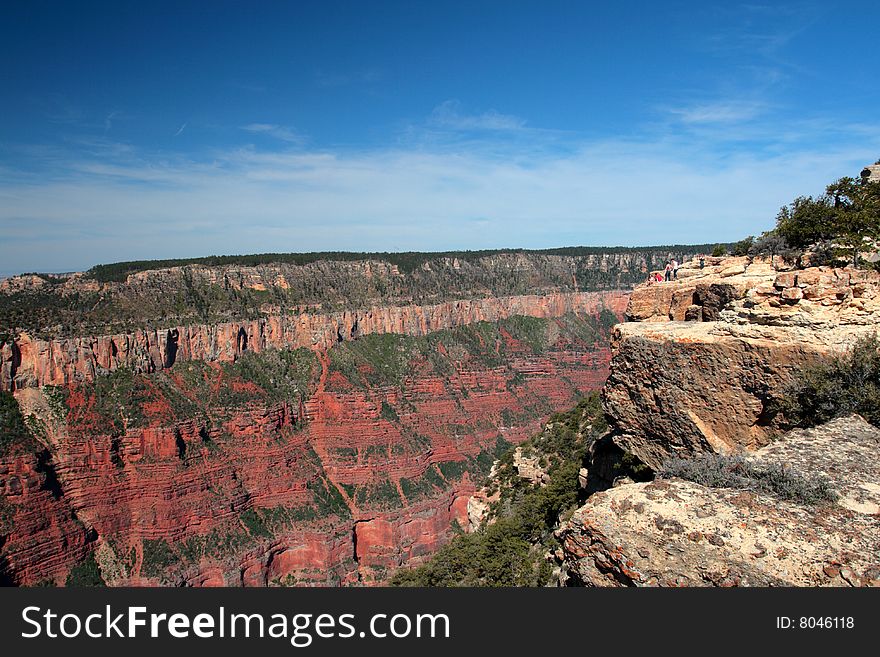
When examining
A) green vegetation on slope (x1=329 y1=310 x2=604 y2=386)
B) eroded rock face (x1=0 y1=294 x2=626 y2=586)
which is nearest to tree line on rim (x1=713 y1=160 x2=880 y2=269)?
eroded rock face (x1=0 y1=294 x2=626 y2=586)

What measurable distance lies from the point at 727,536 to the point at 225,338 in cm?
7127

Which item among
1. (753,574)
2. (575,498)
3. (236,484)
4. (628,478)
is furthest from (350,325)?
(753,574)

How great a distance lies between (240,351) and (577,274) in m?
76.8

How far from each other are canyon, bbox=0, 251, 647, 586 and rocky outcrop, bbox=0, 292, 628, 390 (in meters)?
0.20

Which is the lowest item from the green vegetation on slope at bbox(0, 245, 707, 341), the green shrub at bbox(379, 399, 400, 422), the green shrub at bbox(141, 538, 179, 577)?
the green shrub at bbox(141, 538, 179, 577)

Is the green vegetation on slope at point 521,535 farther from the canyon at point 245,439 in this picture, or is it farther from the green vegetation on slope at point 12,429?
the green vegetation on slope at point 12,429

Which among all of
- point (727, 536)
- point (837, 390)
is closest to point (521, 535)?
point (837, 390)

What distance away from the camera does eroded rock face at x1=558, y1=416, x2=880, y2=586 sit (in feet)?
20.9

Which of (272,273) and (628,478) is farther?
(272,273)

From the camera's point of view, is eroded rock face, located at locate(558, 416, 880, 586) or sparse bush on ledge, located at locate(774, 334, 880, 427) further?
sparse bush on ledge, located at locate(774, 334, 880, 427)

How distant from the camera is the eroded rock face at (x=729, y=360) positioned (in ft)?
35.6

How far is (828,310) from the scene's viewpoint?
11.5m

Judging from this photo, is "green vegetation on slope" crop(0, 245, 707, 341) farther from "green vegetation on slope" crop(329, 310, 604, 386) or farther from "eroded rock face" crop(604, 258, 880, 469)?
"eroded rock face" crop(604, 258, 880, 469)
